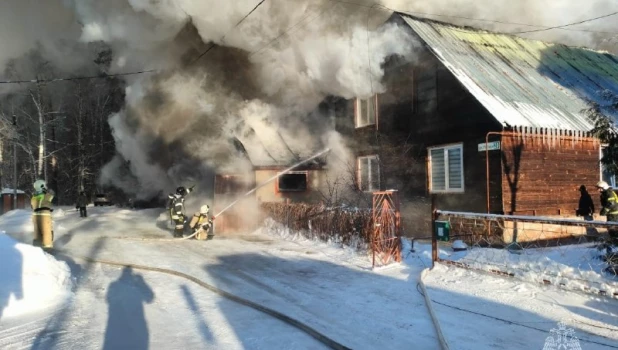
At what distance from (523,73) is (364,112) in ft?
15.5

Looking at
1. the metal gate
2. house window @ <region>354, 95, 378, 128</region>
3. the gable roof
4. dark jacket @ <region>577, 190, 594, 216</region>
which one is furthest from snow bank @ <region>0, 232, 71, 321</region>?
dark jacket @ <region>577, 190, 594, 216</region>

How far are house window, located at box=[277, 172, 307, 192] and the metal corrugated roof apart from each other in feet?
20.2

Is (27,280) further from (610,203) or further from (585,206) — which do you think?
(585,206)

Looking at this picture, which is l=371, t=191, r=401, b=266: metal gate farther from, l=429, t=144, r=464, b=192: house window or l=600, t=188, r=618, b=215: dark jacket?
l=600, t=188, r=618, b=215: dark jacket

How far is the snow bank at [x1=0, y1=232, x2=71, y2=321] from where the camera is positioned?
17.1 ft

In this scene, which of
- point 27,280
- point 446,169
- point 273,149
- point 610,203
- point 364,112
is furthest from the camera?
point 273,149

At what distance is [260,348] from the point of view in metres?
4.06

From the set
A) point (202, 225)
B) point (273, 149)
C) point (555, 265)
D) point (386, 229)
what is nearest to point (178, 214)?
point (202, 225)

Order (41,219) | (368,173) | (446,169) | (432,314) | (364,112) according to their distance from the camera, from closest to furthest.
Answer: (432,314), (41,219), (446,169), (368,173), (364,112)

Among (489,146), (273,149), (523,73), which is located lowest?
(489,146)

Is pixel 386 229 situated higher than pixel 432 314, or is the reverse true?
pixel 386 229

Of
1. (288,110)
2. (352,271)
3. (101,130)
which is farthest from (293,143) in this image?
(101,130)

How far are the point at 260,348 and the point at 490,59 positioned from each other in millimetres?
11526

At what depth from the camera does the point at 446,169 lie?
11406 millimetres
